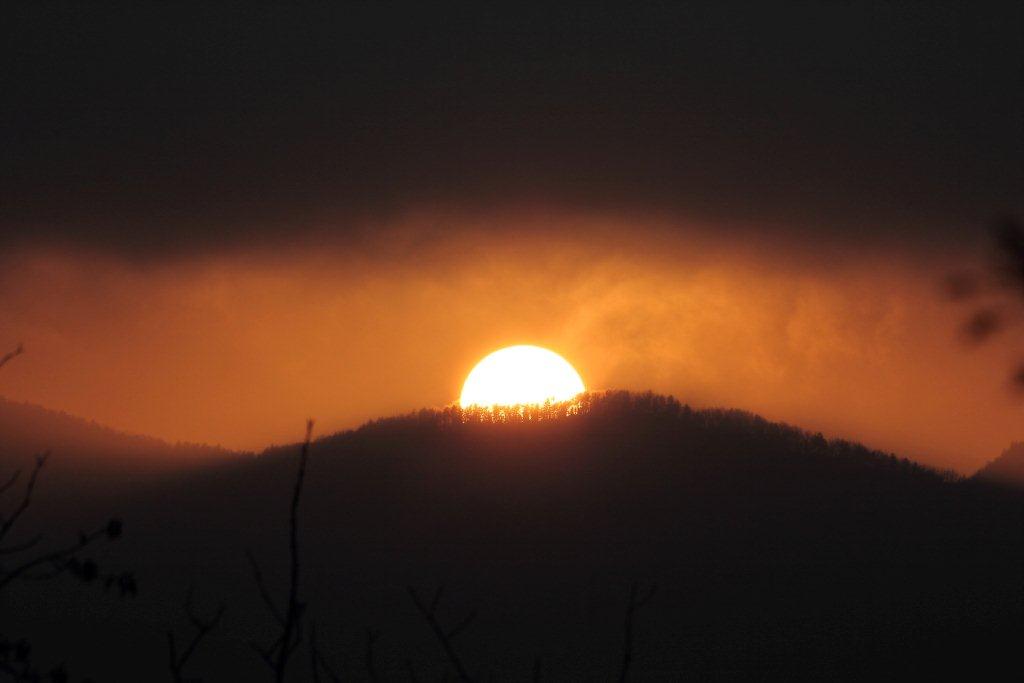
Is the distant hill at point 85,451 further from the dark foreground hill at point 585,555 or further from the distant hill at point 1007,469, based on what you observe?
the distant hill at point 1007,469

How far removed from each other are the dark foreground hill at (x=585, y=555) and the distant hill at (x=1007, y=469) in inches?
237

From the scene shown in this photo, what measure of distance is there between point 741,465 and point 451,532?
25.4m

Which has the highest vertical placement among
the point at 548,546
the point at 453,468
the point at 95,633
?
the point at 453,468

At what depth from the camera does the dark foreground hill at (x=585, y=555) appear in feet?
230

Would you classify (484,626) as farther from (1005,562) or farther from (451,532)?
(1005,562)

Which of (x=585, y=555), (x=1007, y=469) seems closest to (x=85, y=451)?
(x=585, y=555)

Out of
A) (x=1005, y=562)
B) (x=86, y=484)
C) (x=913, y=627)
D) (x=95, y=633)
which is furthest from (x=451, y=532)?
(x=86, y=484)

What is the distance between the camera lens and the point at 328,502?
3666 inches

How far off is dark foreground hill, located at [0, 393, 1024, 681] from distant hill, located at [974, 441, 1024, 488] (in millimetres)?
6031

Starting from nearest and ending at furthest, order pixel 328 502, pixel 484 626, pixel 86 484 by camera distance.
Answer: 1. pixel 484 626
2. pixel 328 502
3. pixel 86 484

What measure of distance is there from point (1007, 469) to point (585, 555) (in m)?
50.5

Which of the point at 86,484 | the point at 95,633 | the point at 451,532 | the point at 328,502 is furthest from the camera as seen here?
the point at 86,484

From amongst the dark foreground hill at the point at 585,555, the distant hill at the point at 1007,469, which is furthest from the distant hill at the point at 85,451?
the distant hill at the point at 1007,469

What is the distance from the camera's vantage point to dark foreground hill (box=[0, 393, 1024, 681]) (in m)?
70.2
